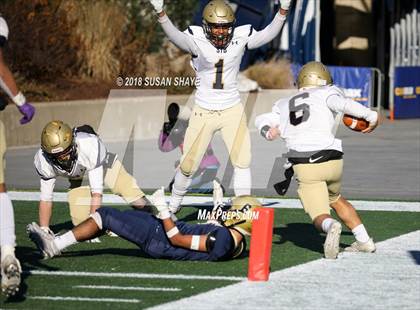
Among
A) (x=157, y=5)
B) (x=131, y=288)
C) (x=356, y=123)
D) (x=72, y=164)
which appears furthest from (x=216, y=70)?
(x=131, y=288)

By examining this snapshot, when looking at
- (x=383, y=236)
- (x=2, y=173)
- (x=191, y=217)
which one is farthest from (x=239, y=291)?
(x=191, y=217)

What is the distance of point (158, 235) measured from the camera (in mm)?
9656

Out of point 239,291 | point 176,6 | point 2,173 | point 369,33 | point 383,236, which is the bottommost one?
point 369,33

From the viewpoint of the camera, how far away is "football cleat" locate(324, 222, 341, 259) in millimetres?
9602

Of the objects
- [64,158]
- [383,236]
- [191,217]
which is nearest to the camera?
[64,158]

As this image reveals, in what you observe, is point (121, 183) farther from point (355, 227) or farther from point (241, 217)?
point (355, 227)

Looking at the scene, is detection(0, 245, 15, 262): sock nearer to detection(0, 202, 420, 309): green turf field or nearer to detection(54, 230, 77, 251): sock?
detection(0, 202, 420, 309): green turf field

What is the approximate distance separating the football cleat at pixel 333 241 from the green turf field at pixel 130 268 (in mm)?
237

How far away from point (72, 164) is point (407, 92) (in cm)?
1766

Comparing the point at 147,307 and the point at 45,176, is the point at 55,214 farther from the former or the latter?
the point at 147,307

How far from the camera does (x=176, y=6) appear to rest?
26.8m

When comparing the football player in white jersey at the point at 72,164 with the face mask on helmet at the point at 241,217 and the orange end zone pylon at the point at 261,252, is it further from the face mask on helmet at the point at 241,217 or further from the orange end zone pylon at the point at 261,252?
the orange end zone pylon at the point at 261,252

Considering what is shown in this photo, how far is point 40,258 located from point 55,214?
9.73 feet

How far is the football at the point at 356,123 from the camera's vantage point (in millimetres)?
10023
